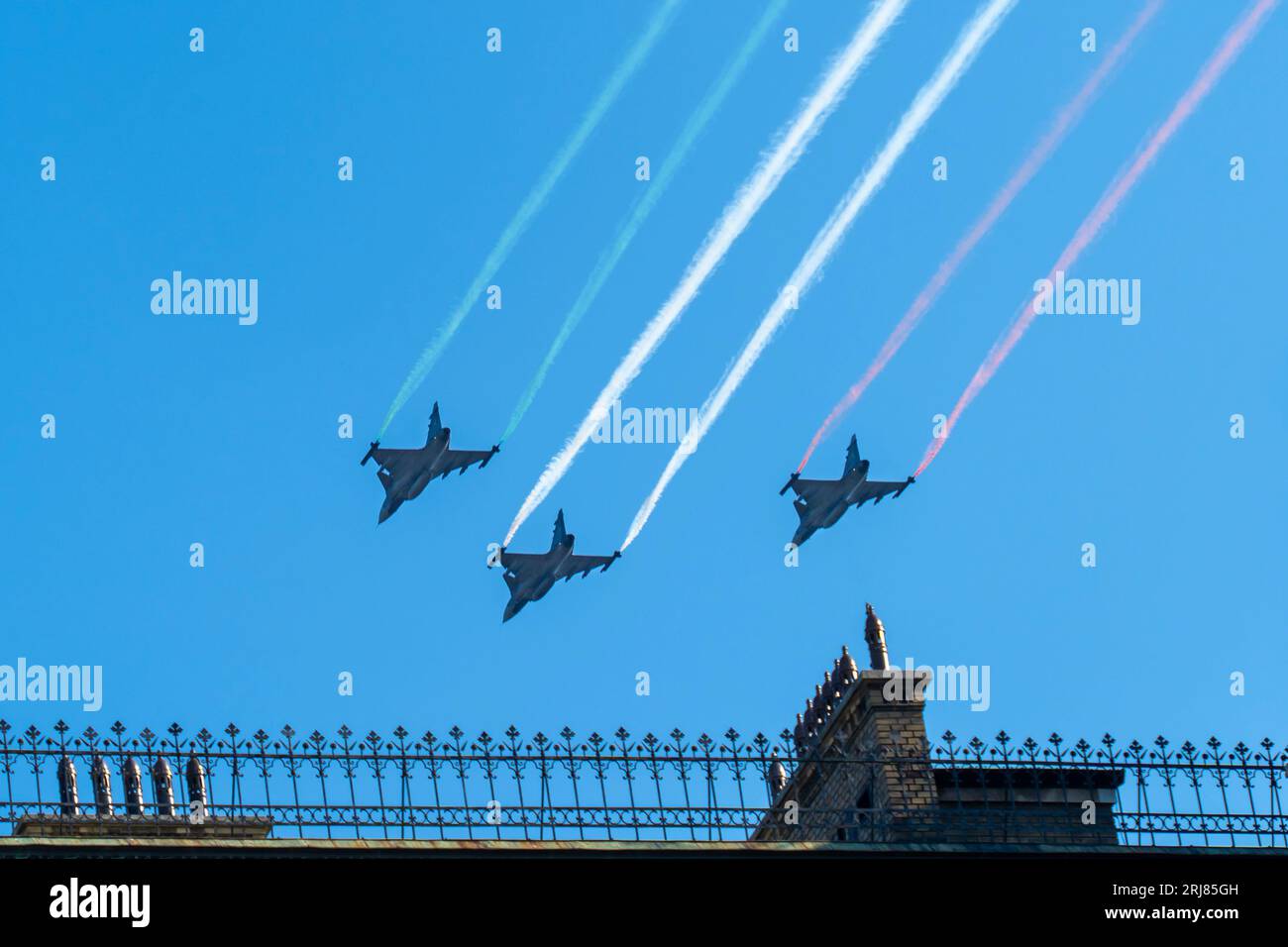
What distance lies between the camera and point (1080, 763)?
3681cm

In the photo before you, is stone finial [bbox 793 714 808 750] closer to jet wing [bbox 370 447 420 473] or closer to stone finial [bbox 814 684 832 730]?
stone finial [bbox 814 684 832 730]

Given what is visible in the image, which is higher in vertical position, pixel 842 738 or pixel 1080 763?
pixel 842 738

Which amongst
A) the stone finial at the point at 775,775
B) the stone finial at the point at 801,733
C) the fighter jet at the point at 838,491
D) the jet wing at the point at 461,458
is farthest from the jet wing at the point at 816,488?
the stone finial at the point at 775,775

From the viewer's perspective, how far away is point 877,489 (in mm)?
72938

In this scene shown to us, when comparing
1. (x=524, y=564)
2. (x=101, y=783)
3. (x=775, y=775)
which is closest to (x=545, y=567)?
(x=524, y=564)

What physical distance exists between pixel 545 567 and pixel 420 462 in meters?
4.88

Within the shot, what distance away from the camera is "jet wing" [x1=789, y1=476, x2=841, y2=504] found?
2874 inches
